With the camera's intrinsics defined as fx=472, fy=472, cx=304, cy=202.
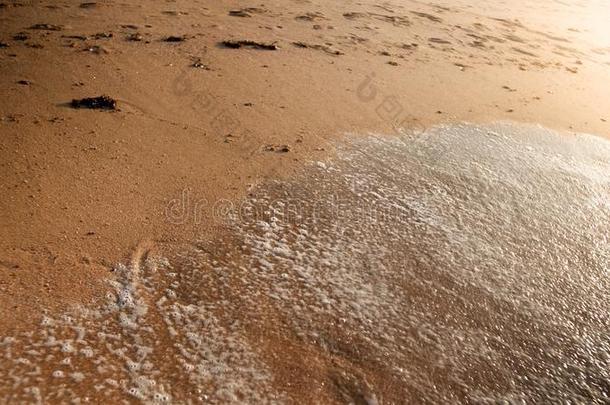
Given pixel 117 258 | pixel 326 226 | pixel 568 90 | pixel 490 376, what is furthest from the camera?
pixel 568 90

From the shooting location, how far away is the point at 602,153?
117 inches

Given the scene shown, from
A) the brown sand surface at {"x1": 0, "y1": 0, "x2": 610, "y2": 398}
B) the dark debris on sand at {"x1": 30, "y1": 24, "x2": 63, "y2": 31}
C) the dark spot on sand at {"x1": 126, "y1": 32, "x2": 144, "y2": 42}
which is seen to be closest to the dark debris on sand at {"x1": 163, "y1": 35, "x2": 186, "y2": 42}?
the brown sand surface at {"x1": 0, "y1": 0, "x2": 610, "y2": 398}

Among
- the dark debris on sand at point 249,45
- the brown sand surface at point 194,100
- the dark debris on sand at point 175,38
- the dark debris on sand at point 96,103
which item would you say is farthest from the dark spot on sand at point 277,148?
the dark debris on sand at point 175,38

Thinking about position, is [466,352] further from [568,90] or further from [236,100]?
[568,90]

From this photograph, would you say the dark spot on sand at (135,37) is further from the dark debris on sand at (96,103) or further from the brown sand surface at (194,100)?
the dark debris on sand at (96,103)

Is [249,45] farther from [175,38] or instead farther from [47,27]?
[47,27]

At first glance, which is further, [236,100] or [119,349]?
[236,100]

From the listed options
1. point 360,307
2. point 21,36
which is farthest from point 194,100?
point 360,307

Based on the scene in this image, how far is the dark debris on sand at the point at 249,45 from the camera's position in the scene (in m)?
3.54

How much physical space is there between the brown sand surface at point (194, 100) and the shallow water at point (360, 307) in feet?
0.56

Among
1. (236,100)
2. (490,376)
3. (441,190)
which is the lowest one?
(490,376)

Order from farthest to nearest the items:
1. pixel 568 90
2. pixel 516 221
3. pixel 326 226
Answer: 1. pixel 568 90
2. pixel 516 221
3. pixel 326 226

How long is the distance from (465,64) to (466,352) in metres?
3.21

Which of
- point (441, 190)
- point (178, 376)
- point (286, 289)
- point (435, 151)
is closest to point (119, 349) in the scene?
point (178, 376)
